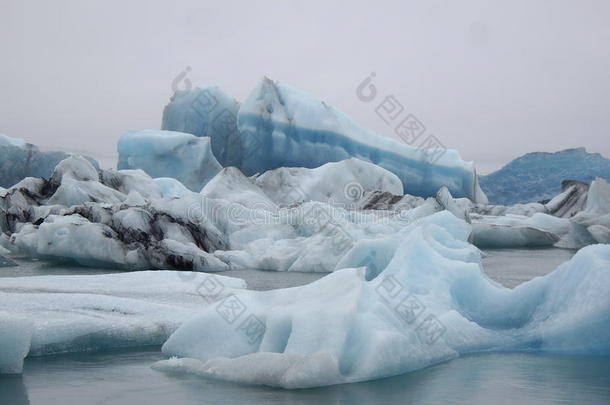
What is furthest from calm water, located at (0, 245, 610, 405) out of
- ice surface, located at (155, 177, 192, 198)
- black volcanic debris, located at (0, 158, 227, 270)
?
ice surface, located at (155, 177, 192, 198)

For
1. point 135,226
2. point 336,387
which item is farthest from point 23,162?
point 336,387

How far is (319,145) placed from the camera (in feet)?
56.3

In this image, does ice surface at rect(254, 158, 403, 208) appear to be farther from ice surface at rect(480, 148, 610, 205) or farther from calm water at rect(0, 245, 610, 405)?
ice surface at rect(480, 148, 610, 205)

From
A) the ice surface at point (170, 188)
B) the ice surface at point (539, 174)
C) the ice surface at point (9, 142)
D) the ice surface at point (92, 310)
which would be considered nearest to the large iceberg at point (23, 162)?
the ice surface at point (9, 142)

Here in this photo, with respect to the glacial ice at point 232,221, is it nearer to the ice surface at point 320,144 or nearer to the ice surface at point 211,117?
the ice surface at point 320,144

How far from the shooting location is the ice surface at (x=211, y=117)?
741 inches

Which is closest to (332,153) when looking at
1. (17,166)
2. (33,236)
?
(17,166)

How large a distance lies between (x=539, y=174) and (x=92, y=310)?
2276cm

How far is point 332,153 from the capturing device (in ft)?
56.6

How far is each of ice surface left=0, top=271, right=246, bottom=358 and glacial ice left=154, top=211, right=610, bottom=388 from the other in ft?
1.44

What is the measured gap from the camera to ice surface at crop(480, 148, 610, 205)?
24250 mm

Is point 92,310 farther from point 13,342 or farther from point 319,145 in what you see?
point 319,145

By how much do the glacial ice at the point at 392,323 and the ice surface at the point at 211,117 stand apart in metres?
14.2

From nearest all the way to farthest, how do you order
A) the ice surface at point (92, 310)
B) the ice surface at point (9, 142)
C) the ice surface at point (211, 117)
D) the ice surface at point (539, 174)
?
the ice surface at point (92, 310) < the ice surface at point (9, 142) < the ice surface at point (211, 117) < the ice surface at point (539, 174)
